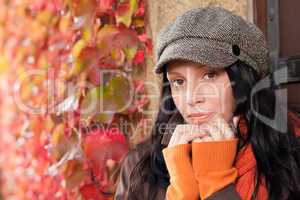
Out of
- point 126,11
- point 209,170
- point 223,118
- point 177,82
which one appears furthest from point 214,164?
point 126,11

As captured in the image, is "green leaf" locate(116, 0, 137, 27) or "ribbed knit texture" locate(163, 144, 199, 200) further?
"green leaf" locate(116, 0, 137, 27)

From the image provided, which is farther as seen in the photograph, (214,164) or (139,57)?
(139,57)

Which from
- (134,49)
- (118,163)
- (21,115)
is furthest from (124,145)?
(21,115)

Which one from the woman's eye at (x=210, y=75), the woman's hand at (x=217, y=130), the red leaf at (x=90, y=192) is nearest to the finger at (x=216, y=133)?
the woman's hand at (x=217, y=130)

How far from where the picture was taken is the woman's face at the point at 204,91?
1217mm

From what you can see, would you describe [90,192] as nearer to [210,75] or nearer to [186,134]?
[186,134]

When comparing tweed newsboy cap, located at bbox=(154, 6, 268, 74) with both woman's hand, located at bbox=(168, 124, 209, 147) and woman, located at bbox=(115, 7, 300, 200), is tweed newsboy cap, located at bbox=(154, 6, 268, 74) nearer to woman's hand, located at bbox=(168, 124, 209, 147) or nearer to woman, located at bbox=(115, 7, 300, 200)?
woman, located at bbox=(115, 7, 300, 200)

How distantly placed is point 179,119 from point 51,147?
746 mm

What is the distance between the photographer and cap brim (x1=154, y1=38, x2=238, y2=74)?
117 centimetres

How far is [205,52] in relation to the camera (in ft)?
3.84

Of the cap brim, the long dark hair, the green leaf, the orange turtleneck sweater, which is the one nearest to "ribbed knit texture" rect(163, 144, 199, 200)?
the orange turtleneck sweater

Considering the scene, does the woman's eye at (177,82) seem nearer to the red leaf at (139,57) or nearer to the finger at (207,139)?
the finger at (207,139)

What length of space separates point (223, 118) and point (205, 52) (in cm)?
18

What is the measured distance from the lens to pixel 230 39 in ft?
3.88
